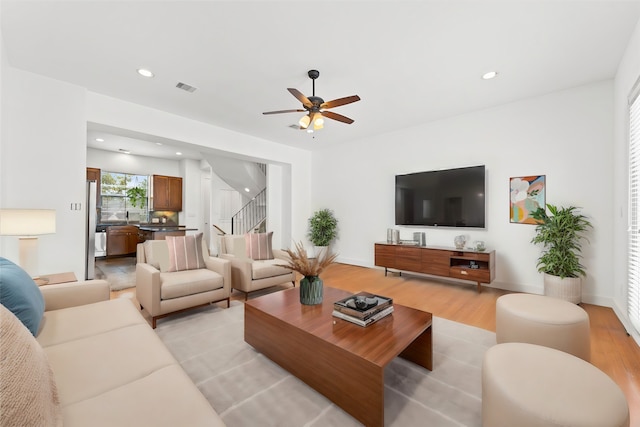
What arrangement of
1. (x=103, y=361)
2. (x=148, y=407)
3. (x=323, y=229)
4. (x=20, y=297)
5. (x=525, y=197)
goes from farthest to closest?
(x=323, y=229) < (x=525, y=197) < (x=20, y=297) < (x=103, y=361) < (x=148, y=407)

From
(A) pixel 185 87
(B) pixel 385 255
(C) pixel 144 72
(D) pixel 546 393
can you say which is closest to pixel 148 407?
(D) pixel 546 393

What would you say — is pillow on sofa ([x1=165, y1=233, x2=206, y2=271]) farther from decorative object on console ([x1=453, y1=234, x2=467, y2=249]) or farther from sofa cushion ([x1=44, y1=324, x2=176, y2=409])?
decorative object on console ([x1=453, y1=234, x2=467, y2=249])

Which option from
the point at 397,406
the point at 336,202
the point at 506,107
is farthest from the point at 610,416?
the point at 336,202

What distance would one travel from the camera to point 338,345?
5.19 feet

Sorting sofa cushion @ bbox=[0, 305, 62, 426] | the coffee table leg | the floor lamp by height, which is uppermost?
the floor lamp

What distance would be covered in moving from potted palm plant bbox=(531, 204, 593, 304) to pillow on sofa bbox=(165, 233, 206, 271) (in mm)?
4388

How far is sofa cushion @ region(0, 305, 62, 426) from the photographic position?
685 millimetres

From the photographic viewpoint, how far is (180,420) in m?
0.94

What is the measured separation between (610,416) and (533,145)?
149 inches

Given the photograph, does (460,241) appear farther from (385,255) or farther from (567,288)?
(567,288)

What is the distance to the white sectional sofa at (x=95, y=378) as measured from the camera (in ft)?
2.55

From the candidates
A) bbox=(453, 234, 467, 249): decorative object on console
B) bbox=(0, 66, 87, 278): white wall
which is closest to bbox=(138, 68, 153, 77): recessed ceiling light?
bbox=(0, 66, 87, 278): white wall

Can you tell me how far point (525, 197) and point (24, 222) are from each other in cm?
566

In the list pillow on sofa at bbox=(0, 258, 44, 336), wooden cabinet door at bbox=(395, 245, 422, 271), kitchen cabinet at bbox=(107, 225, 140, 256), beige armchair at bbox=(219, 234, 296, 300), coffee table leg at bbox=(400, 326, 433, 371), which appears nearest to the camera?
pillow on sofa at bbox=(0, 258, 44, 336)
